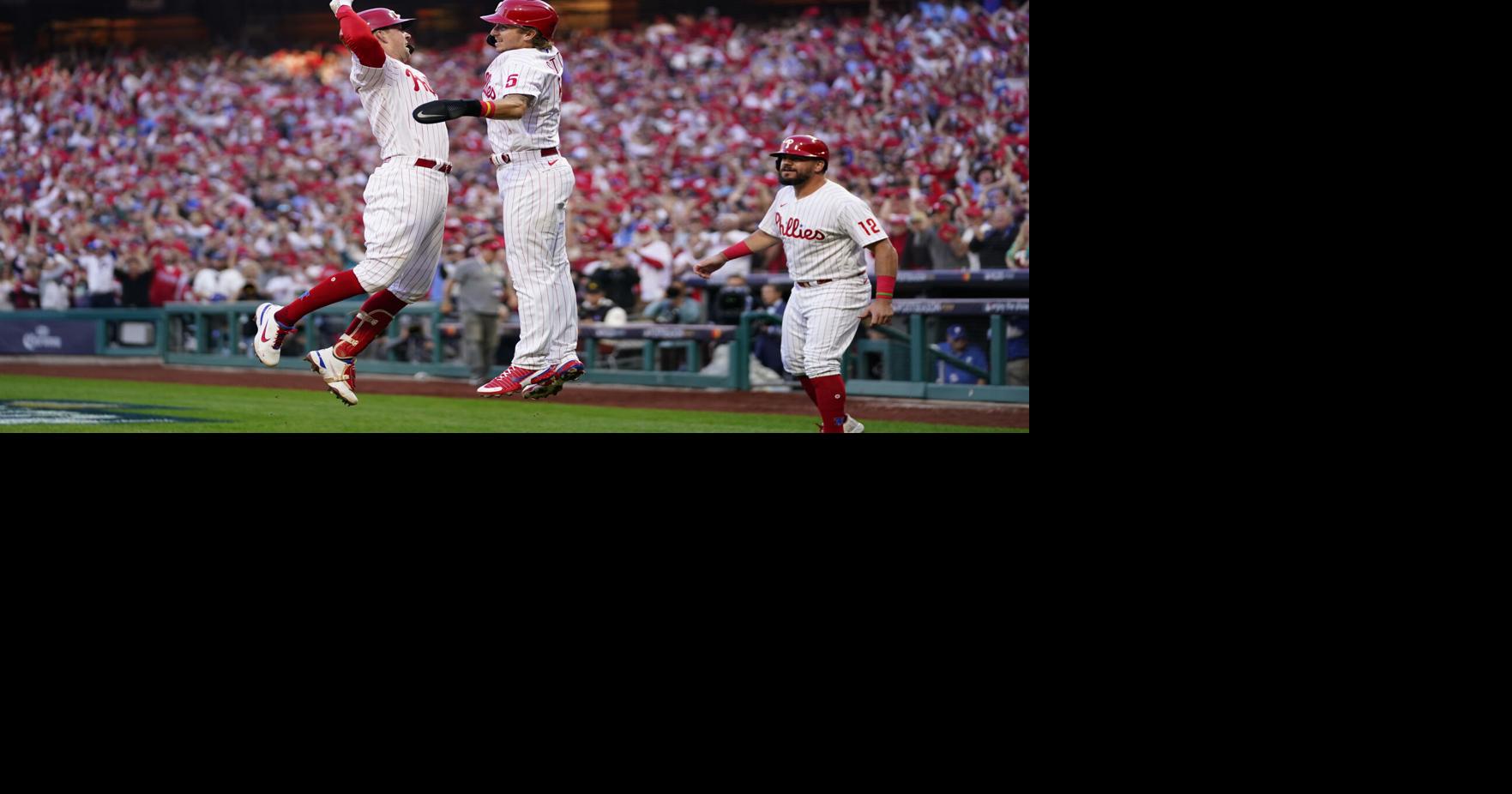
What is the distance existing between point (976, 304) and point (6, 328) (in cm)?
802

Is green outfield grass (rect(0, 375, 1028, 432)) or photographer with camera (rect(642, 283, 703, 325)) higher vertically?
photographer with camera (rect(642, 283, 703, 325))

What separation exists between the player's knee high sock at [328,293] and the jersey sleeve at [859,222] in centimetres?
192

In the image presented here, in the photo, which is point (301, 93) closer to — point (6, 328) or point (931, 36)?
point (6, 328)

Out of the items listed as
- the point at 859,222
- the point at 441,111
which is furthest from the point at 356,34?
the point at 859,222

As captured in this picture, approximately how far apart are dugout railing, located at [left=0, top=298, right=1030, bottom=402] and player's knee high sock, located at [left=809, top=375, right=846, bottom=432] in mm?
1807

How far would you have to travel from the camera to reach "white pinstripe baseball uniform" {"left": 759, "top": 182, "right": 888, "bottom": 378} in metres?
5.80


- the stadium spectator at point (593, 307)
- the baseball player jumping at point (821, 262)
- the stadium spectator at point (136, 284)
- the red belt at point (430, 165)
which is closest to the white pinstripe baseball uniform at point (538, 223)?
the red belt at point (430, 165)

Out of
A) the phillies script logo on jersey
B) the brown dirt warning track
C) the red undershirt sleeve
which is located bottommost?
the brown dirt warning track

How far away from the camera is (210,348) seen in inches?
397

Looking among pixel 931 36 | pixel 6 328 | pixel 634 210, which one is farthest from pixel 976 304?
pixel 6 328

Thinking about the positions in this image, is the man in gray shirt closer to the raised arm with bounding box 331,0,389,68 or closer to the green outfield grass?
the green outfield grass

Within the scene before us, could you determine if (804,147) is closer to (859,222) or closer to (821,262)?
(859,222)

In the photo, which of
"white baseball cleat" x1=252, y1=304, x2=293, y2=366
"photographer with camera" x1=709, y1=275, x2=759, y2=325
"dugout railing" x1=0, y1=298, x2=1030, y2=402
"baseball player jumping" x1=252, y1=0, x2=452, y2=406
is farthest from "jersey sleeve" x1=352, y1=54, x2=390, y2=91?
"photographer with camera" x1=709, y1=275, x2=759, y2=325

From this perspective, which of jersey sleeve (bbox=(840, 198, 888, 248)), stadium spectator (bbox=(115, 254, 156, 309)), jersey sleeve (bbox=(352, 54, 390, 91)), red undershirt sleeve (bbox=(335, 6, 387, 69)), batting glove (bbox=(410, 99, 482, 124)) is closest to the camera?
batting glove (bbox=(410, 99, 482, 124))
